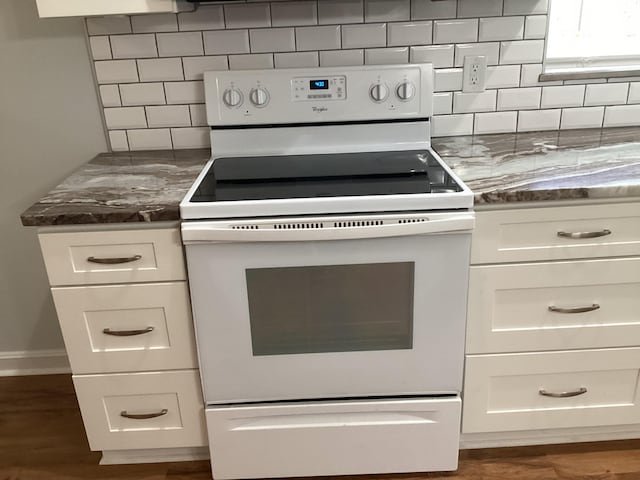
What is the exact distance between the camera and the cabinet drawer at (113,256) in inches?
58.8

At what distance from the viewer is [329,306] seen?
1551 millimetres

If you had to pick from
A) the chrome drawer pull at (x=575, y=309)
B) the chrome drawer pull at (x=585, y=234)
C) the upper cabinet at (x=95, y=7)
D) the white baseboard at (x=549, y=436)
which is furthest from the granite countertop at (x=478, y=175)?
the white baseboard at (x=549, y=436)

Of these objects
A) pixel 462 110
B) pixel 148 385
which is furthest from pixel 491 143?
pixel 148 385

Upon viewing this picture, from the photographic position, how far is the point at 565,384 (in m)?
1.73

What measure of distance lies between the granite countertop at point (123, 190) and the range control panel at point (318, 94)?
21cm

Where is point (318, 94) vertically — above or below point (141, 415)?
above

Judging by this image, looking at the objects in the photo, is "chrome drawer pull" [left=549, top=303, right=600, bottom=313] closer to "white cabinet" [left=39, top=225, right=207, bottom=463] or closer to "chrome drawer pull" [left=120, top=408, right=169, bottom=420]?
"white cabinet" [left=39, top=225, right=207, bottom=463]

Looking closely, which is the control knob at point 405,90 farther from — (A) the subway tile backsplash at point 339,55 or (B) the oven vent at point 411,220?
(B) the oven vent at point 411,220

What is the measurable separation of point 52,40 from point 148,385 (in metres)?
1.18

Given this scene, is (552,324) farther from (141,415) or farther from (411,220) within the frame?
(141,415)

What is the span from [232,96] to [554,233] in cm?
107

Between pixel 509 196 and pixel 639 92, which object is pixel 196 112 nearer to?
pixel 509 196

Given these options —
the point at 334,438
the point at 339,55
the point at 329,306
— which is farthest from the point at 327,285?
the point at 339,55

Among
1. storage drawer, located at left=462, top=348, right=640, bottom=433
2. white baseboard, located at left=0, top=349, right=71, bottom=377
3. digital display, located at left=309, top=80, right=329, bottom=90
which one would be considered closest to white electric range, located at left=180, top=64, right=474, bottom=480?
digital display, located at left=309, top=80, right=329, bottom=90
